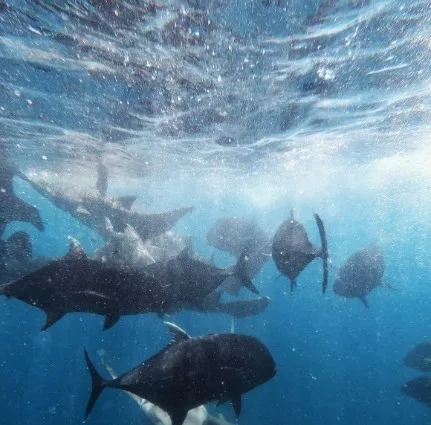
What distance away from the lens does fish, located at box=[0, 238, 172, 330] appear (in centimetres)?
451

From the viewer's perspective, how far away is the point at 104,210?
16.3 metres

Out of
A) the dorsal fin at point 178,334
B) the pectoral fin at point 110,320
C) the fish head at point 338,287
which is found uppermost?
the pectoral fin at point 110,320

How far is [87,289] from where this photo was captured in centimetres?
485

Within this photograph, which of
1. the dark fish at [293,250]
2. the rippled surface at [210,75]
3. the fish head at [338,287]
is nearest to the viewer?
the dark fish at [293,250]

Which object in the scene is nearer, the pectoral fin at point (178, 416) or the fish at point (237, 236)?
the pectoral fin at point (178, 416)

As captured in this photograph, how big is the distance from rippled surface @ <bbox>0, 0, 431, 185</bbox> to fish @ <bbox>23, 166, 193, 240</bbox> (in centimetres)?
336

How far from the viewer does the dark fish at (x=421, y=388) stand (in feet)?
35.6

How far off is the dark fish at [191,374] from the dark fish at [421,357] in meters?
12.5

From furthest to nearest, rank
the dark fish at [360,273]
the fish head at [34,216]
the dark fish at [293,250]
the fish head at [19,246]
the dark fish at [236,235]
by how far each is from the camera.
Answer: the dark fish at [236,235] → the fish head at [34,216] → the fish head at [19,246] → the dark fish at [360,273] → the dark fish at [293,250]

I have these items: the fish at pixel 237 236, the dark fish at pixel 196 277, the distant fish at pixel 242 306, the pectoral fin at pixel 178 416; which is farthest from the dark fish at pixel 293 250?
the fish at pixel 237 236

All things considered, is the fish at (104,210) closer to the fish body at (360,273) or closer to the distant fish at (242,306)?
the distant fish at (242,306)

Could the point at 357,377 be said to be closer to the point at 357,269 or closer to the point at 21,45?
the point at 357,269

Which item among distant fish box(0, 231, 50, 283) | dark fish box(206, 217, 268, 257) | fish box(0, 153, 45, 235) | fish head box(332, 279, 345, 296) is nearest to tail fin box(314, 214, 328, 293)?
fish head box(332, 279, 345, 296)

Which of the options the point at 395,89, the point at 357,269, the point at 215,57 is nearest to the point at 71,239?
the point at 215,57
